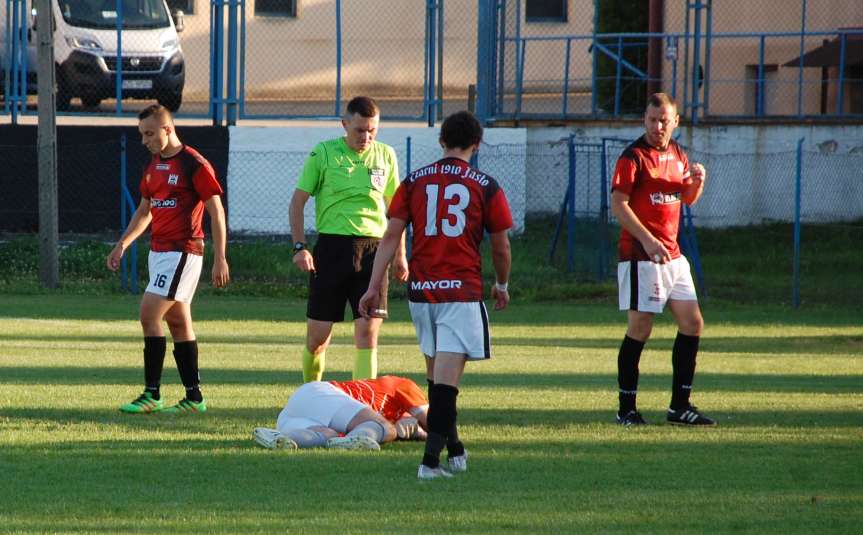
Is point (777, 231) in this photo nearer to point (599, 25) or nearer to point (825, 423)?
point (599, 25)

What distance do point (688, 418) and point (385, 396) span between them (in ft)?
6.39

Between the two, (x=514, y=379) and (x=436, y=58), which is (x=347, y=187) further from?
(x=436, y=58)

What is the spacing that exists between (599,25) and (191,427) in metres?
22.5

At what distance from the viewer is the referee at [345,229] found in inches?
360

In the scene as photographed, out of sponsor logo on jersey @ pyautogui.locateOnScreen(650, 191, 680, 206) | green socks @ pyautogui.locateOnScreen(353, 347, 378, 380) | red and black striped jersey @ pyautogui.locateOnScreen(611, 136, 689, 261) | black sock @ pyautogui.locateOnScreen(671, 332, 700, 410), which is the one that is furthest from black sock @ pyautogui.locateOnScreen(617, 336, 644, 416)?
green socks @ pyautogui.locateOnScreen(353, 347, 378, 380)

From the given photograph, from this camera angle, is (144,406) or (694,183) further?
(144,406)

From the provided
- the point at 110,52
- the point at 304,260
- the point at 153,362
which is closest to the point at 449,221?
the point at 304,260

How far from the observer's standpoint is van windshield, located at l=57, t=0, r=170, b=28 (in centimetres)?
2491

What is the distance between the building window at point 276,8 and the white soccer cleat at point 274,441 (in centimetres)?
2565

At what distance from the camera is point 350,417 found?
805 centimetres

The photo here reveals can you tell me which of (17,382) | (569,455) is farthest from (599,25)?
(569,455)

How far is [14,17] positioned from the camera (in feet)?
76.6

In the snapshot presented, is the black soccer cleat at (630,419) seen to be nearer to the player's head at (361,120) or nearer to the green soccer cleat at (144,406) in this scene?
the player's head at (361,120)

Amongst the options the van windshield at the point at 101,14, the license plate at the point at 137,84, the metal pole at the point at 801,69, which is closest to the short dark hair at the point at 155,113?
the license plate at the point at 137,84
